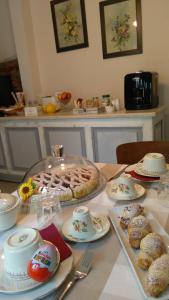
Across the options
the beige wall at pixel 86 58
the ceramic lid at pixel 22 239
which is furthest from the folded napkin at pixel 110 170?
the beige wall at pixel 86 58

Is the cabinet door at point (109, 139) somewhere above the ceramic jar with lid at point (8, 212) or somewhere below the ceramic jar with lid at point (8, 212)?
below

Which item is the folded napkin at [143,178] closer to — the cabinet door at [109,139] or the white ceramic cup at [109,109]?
the cabinet door at [109,139]

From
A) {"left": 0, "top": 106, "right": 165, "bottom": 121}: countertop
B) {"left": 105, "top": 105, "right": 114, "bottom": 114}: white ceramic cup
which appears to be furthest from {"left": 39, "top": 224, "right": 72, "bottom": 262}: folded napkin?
{"left": 105, "top": 105, "right": 114, "bottom": 114}: white ceramic cup

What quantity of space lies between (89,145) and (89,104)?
1.27 ft

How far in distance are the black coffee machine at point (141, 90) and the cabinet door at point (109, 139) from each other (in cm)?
23

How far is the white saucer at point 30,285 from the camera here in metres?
0.56

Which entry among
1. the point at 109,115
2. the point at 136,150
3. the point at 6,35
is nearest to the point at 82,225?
the point at 136,150

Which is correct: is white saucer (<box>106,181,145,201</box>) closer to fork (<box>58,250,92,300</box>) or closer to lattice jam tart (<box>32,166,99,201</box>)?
lattice jam tart (<box>32,166,99,201</box>)

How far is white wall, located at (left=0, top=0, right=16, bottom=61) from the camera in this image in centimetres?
296

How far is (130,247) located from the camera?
26.6 inches

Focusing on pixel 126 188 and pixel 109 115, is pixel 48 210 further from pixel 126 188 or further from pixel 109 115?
pixel 109 115

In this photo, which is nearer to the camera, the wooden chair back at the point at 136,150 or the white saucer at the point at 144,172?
the white saucer at the point at 144,172

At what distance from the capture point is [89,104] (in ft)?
7.88

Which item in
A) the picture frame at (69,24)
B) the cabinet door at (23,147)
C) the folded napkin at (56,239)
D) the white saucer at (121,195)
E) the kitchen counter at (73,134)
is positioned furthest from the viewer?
the cabinet door at (23,147)
